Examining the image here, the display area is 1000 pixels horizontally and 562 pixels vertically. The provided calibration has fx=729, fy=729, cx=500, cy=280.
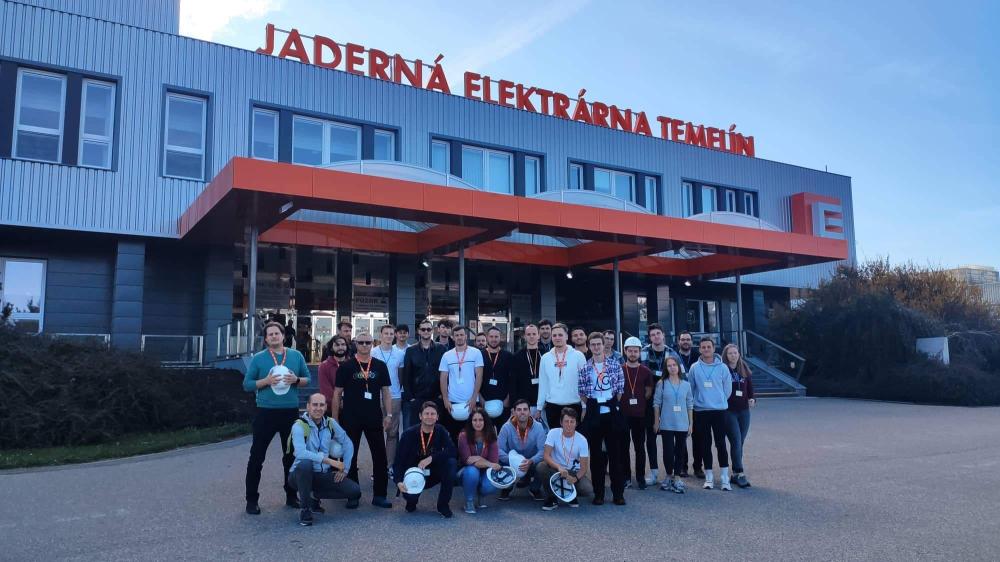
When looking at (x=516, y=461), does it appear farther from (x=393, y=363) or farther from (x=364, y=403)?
(x=393, y=363)

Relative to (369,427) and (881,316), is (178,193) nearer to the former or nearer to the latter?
(369,427)

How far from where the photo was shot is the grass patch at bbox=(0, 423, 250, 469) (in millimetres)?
9062

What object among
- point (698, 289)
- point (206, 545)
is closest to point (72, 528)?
point (206, 545)

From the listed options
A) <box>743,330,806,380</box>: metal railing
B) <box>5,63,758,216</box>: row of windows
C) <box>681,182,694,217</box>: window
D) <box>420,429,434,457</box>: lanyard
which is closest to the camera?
<box>420,429,434,457</box>: lanyard

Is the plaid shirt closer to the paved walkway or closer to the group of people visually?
the group of people

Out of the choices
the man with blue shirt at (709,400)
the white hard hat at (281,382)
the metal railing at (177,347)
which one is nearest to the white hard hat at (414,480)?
the white hard hat at (281,382)

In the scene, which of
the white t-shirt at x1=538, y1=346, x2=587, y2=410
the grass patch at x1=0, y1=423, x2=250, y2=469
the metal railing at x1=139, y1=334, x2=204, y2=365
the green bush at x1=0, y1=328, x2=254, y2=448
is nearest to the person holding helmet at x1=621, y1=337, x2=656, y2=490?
the white t-shirt at x1=538, y1=346, x2=587, y2=410

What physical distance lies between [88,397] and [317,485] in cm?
651

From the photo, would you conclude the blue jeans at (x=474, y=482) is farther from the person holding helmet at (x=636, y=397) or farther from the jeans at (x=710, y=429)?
the jeans at (x=710, y=429)

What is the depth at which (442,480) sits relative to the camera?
652cm

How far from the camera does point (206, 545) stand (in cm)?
539

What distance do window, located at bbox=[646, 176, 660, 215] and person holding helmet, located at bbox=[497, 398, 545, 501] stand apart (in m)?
19.8

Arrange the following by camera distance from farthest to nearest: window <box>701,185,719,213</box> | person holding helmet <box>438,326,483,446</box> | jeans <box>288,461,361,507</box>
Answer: window <box>701,185,719,213</box> < person holding helmet <box>438,326,483,446</box> < jeans <box>288,461,361,507</box>

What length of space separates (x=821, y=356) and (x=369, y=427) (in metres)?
18.7
